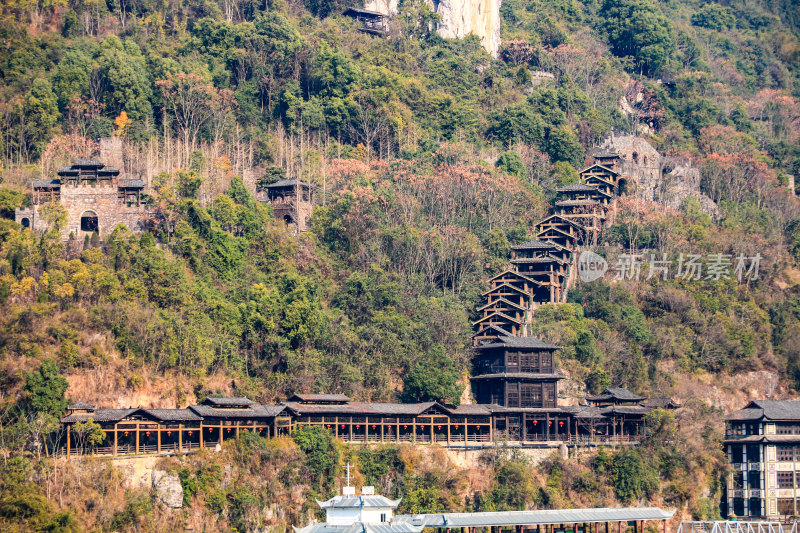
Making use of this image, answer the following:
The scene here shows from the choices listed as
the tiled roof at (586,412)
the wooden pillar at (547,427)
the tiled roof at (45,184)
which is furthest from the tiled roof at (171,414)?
the tiled roof at (586,412)

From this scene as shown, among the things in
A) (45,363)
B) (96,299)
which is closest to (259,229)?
(96,299)

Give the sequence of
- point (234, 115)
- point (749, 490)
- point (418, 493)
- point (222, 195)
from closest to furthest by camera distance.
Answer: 1. point (418, 493)
2. point (749, 490)
3. point (222, 195)
4. point (234, 115)

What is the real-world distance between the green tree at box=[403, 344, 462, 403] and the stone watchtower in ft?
51.8

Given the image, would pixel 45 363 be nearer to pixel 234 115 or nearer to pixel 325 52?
pixel 234 115

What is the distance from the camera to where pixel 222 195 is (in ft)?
233

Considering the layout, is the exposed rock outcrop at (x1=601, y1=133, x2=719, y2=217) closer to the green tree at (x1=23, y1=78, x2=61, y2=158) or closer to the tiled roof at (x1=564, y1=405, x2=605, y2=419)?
the tiled roof at (x1=564, y1=405, x2=605, y2=419)

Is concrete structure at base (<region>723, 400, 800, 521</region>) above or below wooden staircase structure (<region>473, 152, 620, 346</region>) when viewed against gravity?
below

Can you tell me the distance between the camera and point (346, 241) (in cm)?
7338

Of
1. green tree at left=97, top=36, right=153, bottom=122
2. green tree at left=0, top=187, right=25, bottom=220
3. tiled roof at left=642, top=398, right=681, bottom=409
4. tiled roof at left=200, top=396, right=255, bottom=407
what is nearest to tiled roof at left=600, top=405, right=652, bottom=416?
tiled roof at left=642, top=398, right=681, bottom=409

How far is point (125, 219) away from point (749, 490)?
38.0 meters

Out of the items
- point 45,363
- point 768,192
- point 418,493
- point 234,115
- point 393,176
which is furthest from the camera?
point 768,192

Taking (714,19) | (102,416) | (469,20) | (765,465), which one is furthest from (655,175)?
(102,416)

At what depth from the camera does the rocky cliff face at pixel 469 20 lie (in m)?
105

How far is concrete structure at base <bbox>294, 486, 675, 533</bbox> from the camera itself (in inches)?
1977
